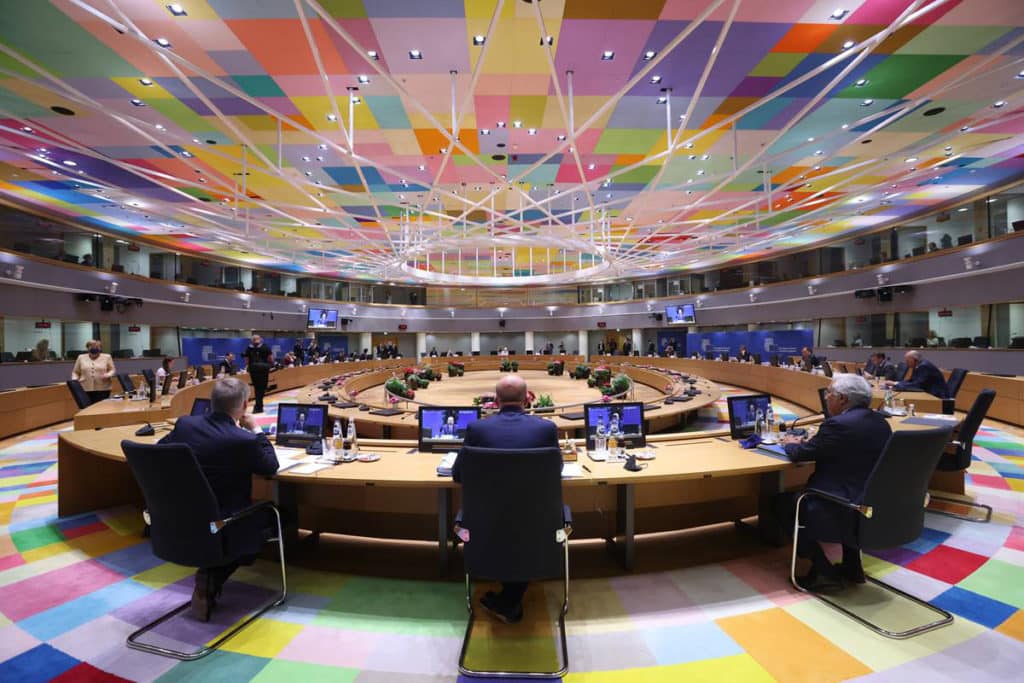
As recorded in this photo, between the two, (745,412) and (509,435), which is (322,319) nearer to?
(745,412)

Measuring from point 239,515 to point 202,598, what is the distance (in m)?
0.71

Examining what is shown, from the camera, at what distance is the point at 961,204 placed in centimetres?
1082

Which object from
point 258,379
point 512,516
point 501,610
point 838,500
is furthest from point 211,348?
point 838,500

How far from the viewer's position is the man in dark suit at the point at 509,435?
7.77 ft

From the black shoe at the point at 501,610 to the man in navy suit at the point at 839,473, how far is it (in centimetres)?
188

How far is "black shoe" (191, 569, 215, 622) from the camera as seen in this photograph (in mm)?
2578

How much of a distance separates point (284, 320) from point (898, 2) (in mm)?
21687

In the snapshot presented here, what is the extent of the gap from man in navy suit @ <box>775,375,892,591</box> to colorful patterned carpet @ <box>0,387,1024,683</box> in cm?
33

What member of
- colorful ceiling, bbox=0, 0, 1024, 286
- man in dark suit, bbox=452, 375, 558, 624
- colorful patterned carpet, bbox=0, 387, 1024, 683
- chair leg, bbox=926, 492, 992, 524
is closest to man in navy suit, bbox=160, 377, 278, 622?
colorful patterned carpet, bbox=0, 387, 1024, 683

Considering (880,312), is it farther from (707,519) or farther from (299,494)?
(299,494)

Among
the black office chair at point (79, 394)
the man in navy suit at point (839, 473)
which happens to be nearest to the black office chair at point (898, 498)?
the man in navy suit at point (839, 473)

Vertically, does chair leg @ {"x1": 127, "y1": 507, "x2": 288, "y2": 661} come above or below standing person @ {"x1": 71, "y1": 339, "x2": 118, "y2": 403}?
below

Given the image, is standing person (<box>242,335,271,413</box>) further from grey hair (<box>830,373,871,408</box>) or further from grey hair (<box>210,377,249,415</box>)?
grey hair (<box>830,373,871,408</box>)

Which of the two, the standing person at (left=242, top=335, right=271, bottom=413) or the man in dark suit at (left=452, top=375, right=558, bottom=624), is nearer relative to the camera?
the man in dark suit at (left=452, top=375, right=558, bottom=624)
